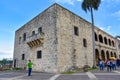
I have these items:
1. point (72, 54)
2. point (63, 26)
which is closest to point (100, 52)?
point (72, 54)

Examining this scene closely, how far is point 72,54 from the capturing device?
1861 cm

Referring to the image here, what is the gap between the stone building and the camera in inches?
665

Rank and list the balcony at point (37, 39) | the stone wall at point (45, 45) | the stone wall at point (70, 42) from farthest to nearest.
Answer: the balcony at point (37, 39) → the stone wall at point (70, 42) → the stone wall at point (45, 45)

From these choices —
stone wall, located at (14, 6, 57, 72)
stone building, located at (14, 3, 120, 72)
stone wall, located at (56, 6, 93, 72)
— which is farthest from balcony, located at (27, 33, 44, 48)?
stone wall, located at (56, 6, 93, 72)

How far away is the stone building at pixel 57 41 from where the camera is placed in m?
16.9

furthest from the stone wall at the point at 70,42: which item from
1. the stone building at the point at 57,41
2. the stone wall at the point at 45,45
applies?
the stone wall at the point at 45,45

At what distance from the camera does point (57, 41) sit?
16.7 metres

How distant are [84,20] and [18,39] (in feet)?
43.8

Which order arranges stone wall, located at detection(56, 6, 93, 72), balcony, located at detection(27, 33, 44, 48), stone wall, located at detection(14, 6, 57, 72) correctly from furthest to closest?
balcony, located at detection(27, 33, 44, 48), stone wall, located at detection(56, 6, 93, 72), stone wall, located at detection(14, 6, 57, 72)

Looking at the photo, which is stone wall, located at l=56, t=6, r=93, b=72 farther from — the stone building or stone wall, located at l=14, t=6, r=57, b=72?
stone wall, located at l=14, t=6, r=57, b=72

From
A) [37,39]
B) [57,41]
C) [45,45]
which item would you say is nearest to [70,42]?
[57,41]

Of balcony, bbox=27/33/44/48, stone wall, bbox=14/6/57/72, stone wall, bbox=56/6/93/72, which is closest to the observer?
stone wall, bbox=14/6/57/72

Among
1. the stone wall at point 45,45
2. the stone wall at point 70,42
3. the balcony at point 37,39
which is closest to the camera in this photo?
the stone wall at point 45,45

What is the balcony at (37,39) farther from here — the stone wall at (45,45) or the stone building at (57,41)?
the stone wall at (45,45)
